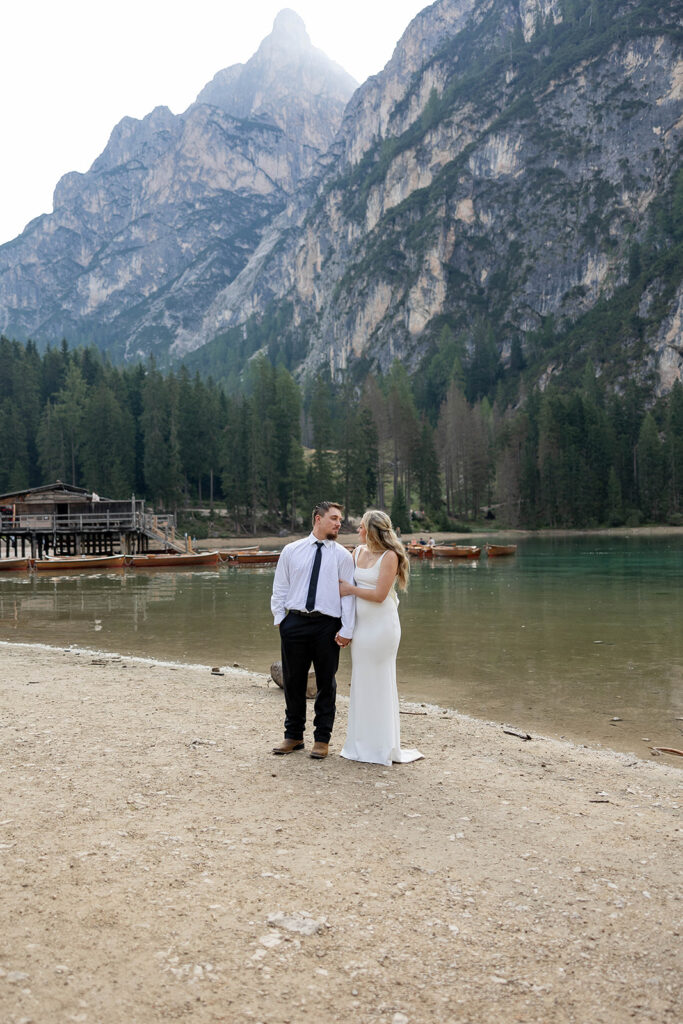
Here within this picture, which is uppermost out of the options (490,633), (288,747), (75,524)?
A: (75,524)

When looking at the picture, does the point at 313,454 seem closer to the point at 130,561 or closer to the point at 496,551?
the point at 496,551

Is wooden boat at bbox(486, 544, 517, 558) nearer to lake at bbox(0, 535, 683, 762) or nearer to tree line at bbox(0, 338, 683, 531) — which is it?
lake at bbox(0, 535, 683, 762)

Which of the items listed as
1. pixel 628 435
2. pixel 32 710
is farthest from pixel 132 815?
pixel 628 435

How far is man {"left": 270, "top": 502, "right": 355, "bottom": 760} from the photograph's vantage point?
308 inches

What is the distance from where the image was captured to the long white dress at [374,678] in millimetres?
7805

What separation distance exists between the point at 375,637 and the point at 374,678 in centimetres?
45

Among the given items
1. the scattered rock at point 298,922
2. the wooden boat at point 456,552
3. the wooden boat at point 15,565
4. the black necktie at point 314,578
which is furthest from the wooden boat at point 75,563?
the scattered rock at point 298,922

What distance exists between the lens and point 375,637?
7.81m

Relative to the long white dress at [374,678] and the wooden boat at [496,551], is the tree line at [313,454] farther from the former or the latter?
the long white dress at [374,678]

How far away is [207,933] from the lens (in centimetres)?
436

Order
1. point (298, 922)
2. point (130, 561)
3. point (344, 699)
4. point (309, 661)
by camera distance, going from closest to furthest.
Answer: point (298, 922) < point (309, 661) < point (344, 699) < point (130, 561)

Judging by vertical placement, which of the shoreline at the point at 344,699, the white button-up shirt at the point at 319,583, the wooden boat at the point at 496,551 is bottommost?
the shoreline at the point at 344,699

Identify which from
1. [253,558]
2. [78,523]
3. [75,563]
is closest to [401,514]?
[253,558]

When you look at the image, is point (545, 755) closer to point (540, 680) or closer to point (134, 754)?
point (134, 754)
